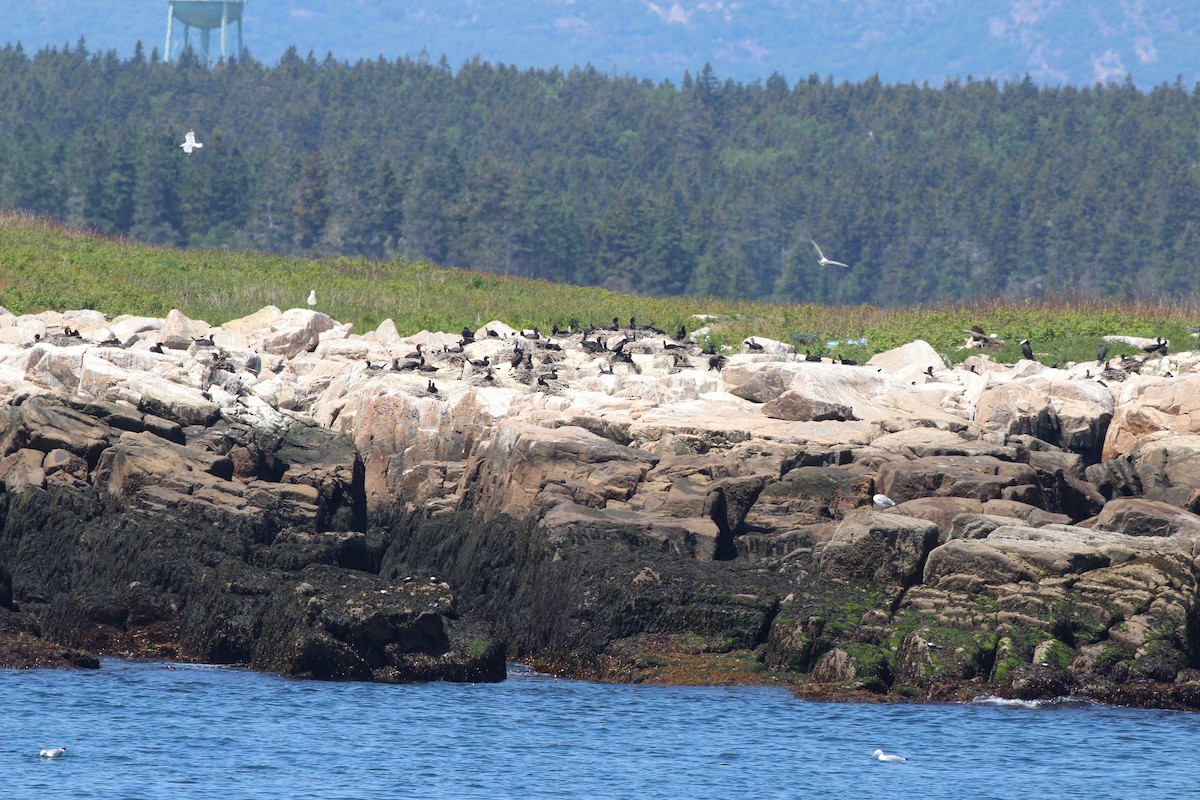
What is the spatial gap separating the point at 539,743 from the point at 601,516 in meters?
6.21

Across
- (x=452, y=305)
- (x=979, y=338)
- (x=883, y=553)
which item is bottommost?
(x=883, y=553)

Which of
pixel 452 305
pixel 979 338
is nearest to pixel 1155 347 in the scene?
pixel 979 338

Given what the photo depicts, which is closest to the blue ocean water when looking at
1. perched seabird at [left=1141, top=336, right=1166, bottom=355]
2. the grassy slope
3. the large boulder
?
the large boulder

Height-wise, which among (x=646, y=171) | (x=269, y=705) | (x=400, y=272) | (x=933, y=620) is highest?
(x=646, y=171)

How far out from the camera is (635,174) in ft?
419

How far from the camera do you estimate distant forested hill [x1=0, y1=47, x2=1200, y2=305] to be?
329ft

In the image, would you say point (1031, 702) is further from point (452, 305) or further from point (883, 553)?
point (452, 305)

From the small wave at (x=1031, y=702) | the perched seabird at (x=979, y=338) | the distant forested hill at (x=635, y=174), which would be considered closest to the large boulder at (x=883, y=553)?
the small wave at (x=1031, y=702)

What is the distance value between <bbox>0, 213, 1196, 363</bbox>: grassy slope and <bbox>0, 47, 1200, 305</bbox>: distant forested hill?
126 feet

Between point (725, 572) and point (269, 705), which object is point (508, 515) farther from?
point (269, 705)

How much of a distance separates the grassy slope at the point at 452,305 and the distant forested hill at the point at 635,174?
38441mm

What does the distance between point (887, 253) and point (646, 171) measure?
24621mm

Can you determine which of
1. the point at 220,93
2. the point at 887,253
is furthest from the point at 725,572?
the point at 220,93

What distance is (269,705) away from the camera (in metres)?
23.4
